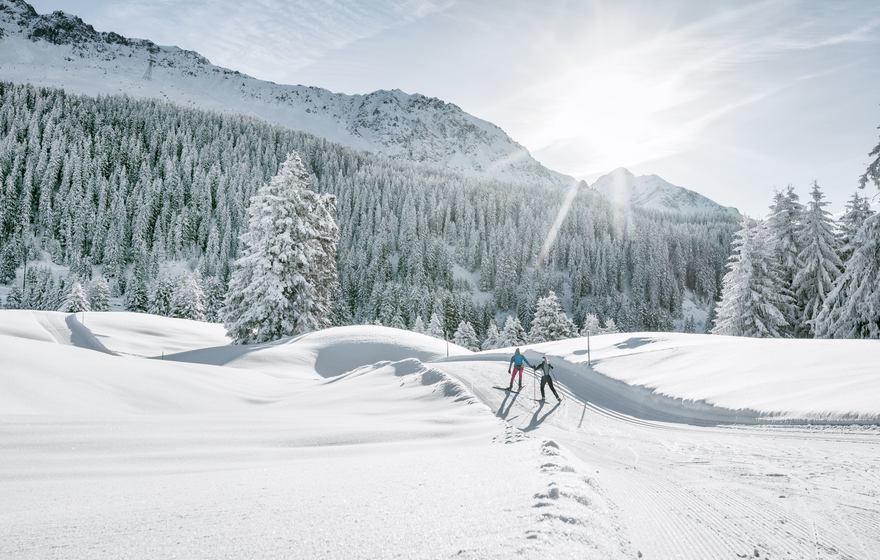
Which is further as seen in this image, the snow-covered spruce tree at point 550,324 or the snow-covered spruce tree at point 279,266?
the snow-covered spruce tree at point 550,324

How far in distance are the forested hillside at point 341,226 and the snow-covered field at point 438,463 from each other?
72.0 meters

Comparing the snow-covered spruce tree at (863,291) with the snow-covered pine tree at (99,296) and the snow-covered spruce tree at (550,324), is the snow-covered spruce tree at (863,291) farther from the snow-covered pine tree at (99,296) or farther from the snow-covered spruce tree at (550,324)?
the snow-covered pine tree at (99,296)

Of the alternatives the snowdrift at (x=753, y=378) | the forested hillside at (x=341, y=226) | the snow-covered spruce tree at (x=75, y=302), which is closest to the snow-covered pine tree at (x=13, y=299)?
the forested hillside at (x=341, y=226)

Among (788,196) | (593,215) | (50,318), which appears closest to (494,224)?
(593,215)

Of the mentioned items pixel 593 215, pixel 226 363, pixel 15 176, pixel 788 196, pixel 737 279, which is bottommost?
pixel 226 363

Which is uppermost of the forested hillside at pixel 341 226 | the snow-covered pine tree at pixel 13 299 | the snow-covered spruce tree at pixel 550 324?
the forested hillside at pixel 341 226

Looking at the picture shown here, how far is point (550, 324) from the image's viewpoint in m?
45.7

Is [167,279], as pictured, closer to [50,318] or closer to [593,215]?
[50,318]

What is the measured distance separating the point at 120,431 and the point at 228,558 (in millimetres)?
5076

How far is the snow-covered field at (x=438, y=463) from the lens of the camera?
11.2 ft

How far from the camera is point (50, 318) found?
89.9ft

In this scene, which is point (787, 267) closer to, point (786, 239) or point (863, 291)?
point (786, 239)

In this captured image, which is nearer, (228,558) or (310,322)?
(228,558)

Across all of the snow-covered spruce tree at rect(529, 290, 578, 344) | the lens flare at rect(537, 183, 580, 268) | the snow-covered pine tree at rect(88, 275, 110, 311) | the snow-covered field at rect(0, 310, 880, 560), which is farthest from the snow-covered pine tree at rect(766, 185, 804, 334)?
the lens flare at rect(537, 183, 580, 268)
